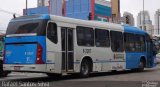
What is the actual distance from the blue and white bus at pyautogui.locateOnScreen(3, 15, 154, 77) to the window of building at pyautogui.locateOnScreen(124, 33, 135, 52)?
0.72 meters

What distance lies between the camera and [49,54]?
59.6 ft

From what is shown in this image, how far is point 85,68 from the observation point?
68.6 feet

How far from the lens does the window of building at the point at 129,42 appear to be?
25312mm

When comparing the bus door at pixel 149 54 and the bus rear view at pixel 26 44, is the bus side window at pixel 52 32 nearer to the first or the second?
the bus rear view at pixel 26 44

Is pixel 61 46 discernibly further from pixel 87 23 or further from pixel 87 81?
pixel 87 23

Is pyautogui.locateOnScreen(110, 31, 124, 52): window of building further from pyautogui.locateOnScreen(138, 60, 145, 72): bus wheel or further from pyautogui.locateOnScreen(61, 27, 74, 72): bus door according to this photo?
pyautogui.locateOnScreen(61, 27, 74, 72): bus door

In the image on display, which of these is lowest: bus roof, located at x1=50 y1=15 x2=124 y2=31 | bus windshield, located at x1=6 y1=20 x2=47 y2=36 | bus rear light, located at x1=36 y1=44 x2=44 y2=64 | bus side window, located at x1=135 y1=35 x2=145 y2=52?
bus rear light, located at x1=36 y1=44 x2=44 y2=64

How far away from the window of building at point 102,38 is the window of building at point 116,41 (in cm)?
58

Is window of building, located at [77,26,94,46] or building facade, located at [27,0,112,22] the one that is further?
building facade, located at [27,0,112,22]

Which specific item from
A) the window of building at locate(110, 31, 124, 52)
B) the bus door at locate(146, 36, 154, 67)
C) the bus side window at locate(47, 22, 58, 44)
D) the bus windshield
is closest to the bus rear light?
the bus windshield

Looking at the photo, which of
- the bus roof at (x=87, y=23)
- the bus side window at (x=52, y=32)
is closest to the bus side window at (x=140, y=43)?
the bus roof at (x=87, y=23)

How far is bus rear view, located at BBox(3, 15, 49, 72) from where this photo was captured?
58.2 ft

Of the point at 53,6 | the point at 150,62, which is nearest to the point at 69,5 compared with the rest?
the point at 53,6

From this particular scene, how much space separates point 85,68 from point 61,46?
2585 mm
